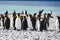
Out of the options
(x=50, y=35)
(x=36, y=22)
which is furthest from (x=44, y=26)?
(x=50, y=35)

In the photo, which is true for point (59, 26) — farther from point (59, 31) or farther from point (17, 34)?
point (17, 34)

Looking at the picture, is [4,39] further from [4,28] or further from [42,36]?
[4,28]

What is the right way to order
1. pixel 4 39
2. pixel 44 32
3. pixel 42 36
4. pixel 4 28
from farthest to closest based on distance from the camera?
pixel 4 28, pixel 44 32, pixel 42 36, pixel 4 39

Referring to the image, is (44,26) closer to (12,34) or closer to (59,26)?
(59,26)

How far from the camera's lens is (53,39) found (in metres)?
12.8

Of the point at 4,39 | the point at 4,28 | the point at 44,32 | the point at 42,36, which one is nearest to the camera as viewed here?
the point at 4,39

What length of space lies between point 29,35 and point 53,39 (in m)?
1.43

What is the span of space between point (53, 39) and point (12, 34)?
222cm

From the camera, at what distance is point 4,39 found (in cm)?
1257

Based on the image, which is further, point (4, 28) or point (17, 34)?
point (4, 28)

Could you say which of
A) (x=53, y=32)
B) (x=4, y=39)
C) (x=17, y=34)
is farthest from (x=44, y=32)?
(x=4, y=39)

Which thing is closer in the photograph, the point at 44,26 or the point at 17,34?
the point at 17,34

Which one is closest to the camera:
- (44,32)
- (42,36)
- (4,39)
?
(4,39)

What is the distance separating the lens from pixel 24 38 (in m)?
12.8
